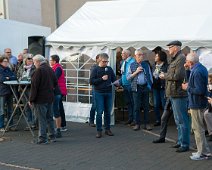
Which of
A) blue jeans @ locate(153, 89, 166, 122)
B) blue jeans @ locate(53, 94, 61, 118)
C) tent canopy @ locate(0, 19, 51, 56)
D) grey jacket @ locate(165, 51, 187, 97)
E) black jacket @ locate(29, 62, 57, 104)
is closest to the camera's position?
grey jacket @ locate(165, 51, 187, 97)

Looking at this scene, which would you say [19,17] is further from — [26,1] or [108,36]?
[108,36]

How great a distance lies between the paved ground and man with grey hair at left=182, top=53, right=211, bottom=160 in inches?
8.9

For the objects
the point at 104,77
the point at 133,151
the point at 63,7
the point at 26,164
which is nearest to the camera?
the point at 26,164

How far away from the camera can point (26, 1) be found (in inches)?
742

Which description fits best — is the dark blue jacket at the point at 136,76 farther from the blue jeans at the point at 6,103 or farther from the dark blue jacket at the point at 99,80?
the blue jeans at the point at 6,103

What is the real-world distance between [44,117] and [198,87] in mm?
3076

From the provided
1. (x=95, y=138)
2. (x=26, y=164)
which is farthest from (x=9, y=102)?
(x=26, y=164)

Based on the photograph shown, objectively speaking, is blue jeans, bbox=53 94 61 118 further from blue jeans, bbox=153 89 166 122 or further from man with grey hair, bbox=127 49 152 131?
blue jeans, bbox=153 89 166 122

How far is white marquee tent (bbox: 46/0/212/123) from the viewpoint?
28.3 ft

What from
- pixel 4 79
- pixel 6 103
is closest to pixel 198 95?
pixel 4 79

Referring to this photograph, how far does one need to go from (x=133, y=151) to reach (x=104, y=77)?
5.58 feet

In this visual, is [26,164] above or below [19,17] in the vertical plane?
below

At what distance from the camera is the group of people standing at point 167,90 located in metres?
6.22

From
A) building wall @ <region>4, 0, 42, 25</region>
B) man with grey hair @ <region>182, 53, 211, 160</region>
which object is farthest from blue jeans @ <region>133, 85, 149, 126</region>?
building wall @ <region>4, 0, 42, 25</region>
